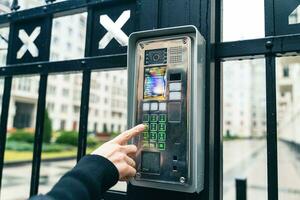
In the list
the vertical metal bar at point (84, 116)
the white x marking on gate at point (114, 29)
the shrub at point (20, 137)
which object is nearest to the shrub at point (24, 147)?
the shrub at point (20, 137)

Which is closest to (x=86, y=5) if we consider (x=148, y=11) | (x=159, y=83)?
(x=148, y=11)

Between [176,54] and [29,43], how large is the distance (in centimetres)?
110

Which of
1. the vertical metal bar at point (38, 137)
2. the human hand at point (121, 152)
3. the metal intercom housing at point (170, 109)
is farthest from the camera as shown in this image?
the vertical metal bar at point (38, 137)

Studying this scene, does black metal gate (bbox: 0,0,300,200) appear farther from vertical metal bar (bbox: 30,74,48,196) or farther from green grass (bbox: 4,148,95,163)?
green grass (bbox: 4,148,95,163)

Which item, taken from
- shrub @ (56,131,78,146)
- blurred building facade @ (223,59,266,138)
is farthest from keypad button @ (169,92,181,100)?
blurred building facade @ (223,59,266,138)

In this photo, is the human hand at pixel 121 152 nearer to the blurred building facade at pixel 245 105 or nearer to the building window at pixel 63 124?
the building window at pixel 63 124

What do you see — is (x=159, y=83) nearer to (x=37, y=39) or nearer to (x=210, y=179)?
(x=210, y=179)

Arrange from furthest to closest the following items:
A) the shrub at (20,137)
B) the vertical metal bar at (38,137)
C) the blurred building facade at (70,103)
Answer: the blurred building facade at (70,103)
the shrub at (20,137)
the vertical metal bar at (38,137)

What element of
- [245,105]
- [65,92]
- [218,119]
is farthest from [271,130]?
[245,105]

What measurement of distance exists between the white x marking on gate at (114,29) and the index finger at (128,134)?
0.54m

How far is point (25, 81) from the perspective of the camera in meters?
25.6

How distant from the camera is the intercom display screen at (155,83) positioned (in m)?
1.23

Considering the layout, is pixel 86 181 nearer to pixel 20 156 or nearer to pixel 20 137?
pixel 20 156

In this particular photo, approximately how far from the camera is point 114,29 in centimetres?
160
